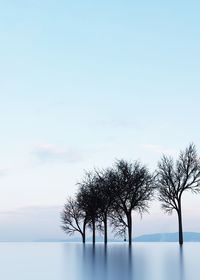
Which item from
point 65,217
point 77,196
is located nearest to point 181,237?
point 77,196

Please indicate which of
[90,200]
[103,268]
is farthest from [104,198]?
[103,268]

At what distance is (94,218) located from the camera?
78.0 metres

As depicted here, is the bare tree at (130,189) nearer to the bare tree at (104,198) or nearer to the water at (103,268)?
the bare tree at (104,198)

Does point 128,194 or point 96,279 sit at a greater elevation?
point 128,194

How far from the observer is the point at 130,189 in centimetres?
6788

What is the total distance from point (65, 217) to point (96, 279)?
74.9 m

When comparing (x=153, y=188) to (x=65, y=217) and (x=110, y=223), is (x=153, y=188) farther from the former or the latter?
(x=65, y=217)

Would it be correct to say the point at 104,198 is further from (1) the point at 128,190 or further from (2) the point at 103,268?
(2) the point at 103,268

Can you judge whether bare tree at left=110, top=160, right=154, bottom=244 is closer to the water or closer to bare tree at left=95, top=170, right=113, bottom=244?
bare tree at left=95, top=170, right=113, bottom=244

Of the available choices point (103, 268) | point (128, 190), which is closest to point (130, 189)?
point (128, 190)

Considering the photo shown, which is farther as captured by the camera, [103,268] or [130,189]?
[130,189]

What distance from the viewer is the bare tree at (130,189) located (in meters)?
67.8

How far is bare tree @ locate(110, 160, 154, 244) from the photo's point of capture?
67750 millimetres

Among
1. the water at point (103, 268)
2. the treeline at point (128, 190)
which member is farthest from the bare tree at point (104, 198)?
the water at point (103, 268)
